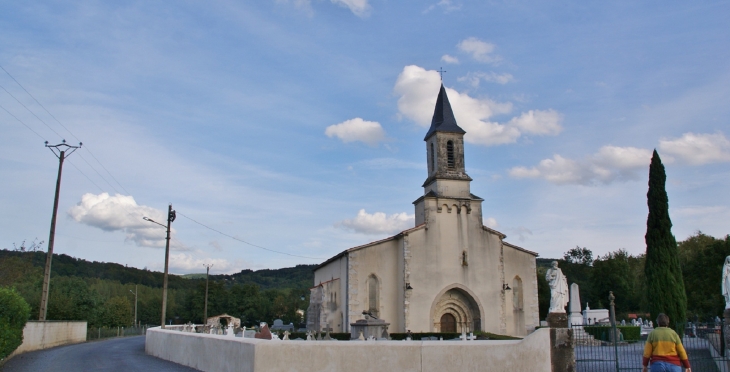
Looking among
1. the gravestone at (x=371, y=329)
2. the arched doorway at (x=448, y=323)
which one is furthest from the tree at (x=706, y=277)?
the gravestone at (x=371, y=329)

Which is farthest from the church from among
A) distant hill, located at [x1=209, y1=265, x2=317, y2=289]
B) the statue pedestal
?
distant hill, located at [x1=209, y1=265, x2=317, y2=289]

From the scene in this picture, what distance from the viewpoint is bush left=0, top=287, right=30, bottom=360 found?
1472cm

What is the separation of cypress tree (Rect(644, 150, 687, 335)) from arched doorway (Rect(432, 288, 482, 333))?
9955 mm

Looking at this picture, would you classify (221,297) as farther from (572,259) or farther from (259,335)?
(259,335)

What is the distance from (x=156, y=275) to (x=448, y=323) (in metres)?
112

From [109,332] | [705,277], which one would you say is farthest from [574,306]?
[109,332]

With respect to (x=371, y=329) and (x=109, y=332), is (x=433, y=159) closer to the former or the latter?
(x=371, y=329)

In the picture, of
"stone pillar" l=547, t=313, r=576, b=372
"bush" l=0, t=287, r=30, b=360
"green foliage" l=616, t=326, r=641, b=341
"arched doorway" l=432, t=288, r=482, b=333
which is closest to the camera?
"stone pillar" l=547, t=313, r=576, b=372

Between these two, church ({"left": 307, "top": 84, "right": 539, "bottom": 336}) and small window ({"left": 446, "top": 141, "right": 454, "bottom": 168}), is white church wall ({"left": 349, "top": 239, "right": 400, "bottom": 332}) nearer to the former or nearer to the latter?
church ({"left": 307, "top": 84, "right": 539, "bottom": 336})

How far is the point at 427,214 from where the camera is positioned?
33812 millimetres

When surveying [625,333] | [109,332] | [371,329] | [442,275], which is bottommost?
[109,332]

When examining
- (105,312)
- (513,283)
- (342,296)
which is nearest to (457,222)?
(513,283)

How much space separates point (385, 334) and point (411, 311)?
766cm

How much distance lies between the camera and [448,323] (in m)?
33.7
